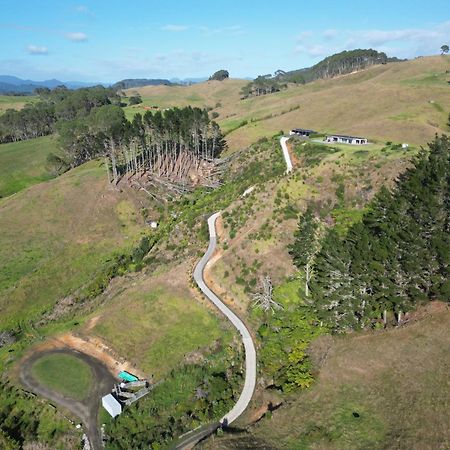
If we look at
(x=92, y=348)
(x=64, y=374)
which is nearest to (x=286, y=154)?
(x=92, y=348)

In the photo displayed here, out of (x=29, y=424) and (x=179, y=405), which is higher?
(x=179, y=405)

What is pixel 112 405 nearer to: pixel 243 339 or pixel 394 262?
pixel 243 339

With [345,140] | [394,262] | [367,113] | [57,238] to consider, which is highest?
[367,113]

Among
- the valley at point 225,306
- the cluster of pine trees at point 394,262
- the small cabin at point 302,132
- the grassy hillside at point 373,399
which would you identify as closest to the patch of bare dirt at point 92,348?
the valley at point 225,306

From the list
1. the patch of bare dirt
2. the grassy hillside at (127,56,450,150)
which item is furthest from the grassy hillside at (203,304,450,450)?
the grassy hillside at (127,56,450,150)

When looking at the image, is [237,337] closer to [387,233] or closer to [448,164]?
[387,233]

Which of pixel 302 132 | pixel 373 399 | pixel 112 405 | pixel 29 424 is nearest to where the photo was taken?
pixel 373 399

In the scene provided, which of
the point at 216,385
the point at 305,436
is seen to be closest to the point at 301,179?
the point at 216,385

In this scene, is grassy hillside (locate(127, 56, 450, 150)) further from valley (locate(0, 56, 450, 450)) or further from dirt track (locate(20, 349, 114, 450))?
dirt track (locate(20, 349, 114, 450))
